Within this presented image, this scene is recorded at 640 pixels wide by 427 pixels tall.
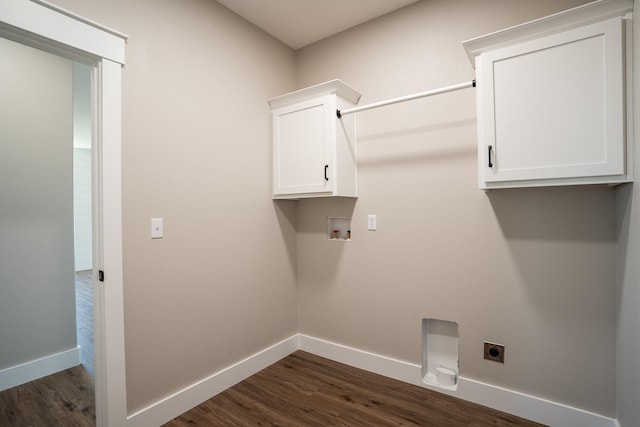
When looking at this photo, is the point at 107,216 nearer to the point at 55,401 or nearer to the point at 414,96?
the point at 55,401

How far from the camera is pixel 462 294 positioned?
2.13 m

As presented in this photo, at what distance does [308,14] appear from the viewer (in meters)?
2.41

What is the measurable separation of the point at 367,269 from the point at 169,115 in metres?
1.79

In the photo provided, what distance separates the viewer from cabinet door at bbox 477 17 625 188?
4.75 ft

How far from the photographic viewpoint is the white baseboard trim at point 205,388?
185 cm

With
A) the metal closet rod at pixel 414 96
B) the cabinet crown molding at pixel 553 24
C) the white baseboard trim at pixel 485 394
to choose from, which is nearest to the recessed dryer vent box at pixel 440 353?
the white baseboard trim at pixel 485 394

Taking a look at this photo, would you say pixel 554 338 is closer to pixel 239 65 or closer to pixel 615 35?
pixel 615 35

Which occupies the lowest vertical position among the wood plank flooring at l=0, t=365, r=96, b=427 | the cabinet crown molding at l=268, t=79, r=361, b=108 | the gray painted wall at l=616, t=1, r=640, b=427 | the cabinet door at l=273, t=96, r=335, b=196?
the wood plank flooring at l=0, t=365, r=96, b=427

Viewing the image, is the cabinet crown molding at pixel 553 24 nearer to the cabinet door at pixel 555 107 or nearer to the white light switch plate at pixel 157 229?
the cabinet door at pixel 555 107

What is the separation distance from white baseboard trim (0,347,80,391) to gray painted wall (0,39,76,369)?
42 millimetres

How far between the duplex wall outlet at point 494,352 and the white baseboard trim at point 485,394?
0.18 m

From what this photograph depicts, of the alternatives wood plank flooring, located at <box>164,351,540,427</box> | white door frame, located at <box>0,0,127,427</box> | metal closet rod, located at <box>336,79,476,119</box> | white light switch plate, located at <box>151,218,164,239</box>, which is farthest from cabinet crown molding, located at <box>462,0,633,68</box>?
wood plank flooring, located at <box>164,351,540,427</box>

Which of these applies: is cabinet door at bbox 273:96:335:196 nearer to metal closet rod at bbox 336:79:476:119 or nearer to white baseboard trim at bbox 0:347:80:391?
metal closet rod at bbox 336:79:476:119

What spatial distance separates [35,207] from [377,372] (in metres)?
2.99
